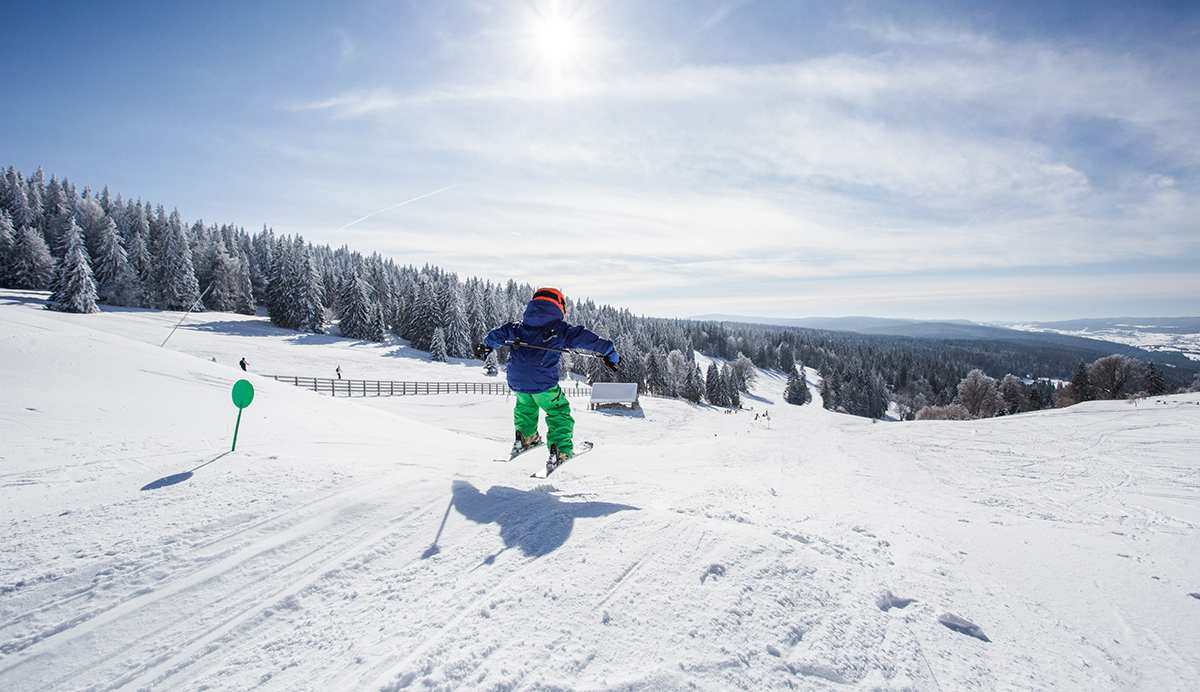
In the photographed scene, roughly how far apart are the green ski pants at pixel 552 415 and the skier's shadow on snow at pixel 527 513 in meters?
1.87

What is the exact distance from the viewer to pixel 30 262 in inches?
2016

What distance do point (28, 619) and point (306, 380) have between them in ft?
93.6

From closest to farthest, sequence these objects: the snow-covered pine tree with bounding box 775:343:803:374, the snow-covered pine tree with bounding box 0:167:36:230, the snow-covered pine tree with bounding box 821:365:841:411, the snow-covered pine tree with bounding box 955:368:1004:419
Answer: the snow-covered pine tree with bounding box 955:368:1004:419 < the snow-covered pine tree with bounding box 0:167:36:230 < the snow-covered pine tree with bounding box 821:365:841:411 < the snow-covered pine tree with bounding box 775:343:803:374

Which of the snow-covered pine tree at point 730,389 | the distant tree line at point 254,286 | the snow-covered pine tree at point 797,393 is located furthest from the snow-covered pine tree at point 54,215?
the snow-covered pine tree at point 797,393

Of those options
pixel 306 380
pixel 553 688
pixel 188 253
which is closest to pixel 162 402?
pixel 553 688

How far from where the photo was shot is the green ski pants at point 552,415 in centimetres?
668

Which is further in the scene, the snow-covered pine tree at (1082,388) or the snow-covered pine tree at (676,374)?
the snow-covered pine tree at (676,374)

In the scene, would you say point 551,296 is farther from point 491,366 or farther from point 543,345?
point 491,366

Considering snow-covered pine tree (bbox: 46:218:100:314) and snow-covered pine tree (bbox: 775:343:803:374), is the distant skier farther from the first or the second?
snow-covered pine tree (bbox: 775:343:803:374)

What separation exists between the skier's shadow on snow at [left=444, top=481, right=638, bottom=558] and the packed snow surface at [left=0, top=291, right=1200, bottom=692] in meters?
0.03

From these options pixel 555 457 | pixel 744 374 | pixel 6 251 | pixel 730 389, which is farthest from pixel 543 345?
pixel 744 374

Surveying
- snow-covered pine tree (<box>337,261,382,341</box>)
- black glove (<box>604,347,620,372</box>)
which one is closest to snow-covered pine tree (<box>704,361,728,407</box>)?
snow-covered pine tree (<box>337,261,382,341</box>)

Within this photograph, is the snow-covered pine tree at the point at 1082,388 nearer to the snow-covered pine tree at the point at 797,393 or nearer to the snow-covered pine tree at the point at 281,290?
the snow-covered pine tree at the point at 797,393

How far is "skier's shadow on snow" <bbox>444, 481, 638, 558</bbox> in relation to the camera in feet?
11.6
